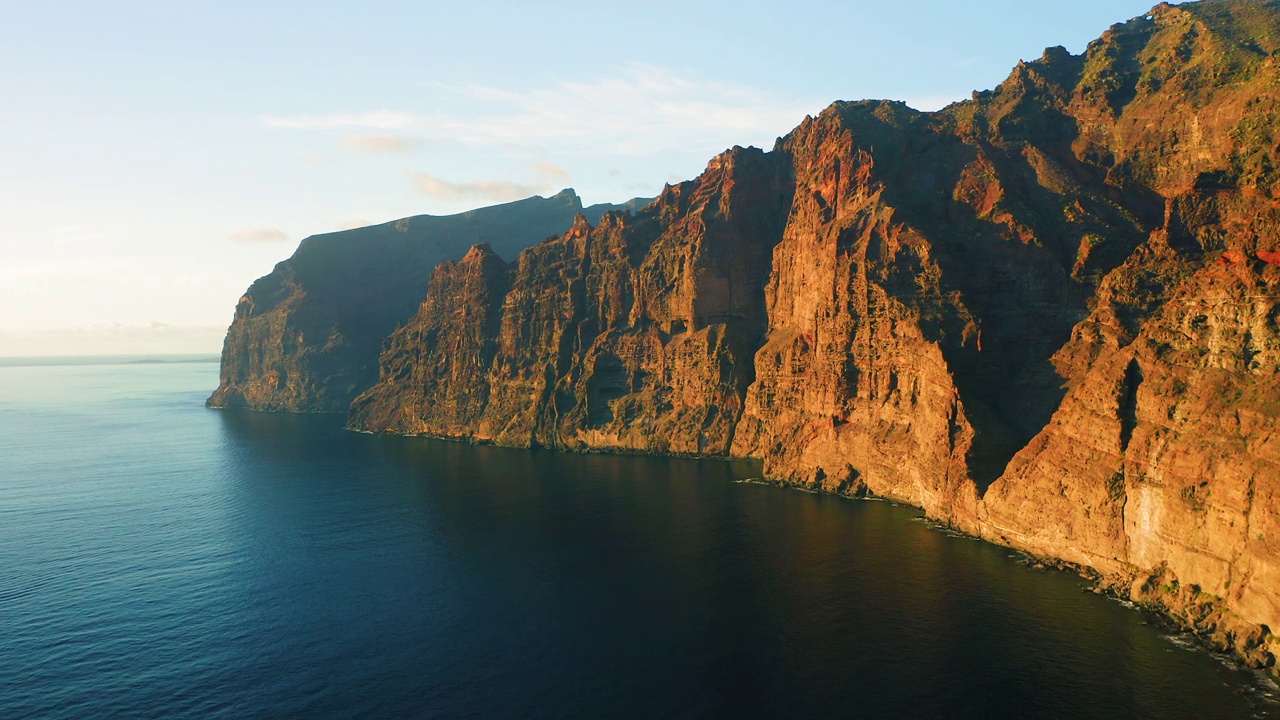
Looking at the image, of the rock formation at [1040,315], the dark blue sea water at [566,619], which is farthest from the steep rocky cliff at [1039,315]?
the dark blue sea water at [566,619]

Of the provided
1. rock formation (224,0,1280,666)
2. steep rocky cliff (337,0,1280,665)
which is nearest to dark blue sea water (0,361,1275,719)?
steep rocky cliff (337,0,1280,665)

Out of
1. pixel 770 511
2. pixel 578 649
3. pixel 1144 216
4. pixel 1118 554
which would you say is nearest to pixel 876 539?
pixel 770 511

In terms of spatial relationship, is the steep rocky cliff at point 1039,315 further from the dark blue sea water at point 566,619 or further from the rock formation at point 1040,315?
the dark blue sea water at point 566,619

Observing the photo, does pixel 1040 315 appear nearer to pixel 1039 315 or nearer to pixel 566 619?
pixel 1039 315

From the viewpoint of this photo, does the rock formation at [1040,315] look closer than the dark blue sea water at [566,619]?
No

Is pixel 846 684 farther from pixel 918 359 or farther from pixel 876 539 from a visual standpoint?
pixel 918 359

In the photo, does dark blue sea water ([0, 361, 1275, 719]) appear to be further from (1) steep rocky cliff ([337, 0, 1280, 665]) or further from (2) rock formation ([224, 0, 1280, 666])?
(2) rock formation ([224, 0, 1280, 666])

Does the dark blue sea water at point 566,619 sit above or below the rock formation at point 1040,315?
below
